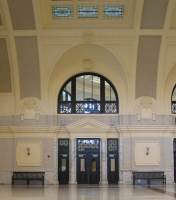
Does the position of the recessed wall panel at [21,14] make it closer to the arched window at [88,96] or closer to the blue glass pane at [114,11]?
the blue glass pane at [114,11]

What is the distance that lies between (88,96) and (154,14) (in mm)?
8291

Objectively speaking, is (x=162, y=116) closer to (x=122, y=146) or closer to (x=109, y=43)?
(x=122, y=146)

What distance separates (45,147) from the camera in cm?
3469

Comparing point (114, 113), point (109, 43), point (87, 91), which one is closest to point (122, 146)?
point (114, 113)

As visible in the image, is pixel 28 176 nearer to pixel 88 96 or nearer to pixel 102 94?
pixel 88 96

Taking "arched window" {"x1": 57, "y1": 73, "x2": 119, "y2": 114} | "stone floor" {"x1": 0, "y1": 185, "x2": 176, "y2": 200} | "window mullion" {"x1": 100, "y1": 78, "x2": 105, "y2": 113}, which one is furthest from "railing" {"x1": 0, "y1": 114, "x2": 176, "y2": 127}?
"stone floor" {"x1": 0, "y1": 185, "x2": 176, "y2": 200}

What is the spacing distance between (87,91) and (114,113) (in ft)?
8.28

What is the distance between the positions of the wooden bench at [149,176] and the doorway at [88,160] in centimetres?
270

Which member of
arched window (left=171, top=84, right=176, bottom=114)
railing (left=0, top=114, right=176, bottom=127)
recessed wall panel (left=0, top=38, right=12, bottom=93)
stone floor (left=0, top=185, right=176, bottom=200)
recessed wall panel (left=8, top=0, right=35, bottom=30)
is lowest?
stone floor (left=0, top=185, right=176, bottom=200)

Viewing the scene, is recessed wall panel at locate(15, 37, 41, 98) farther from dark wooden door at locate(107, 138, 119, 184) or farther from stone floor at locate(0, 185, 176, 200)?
stone floor at locate(0, 185, 176, 200)

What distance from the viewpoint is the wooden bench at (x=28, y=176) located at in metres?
34.2

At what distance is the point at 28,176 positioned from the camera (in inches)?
1353

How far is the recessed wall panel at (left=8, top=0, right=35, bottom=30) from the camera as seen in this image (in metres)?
29.5

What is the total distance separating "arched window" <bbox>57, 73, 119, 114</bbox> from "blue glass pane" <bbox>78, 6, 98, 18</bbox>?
5302mm
